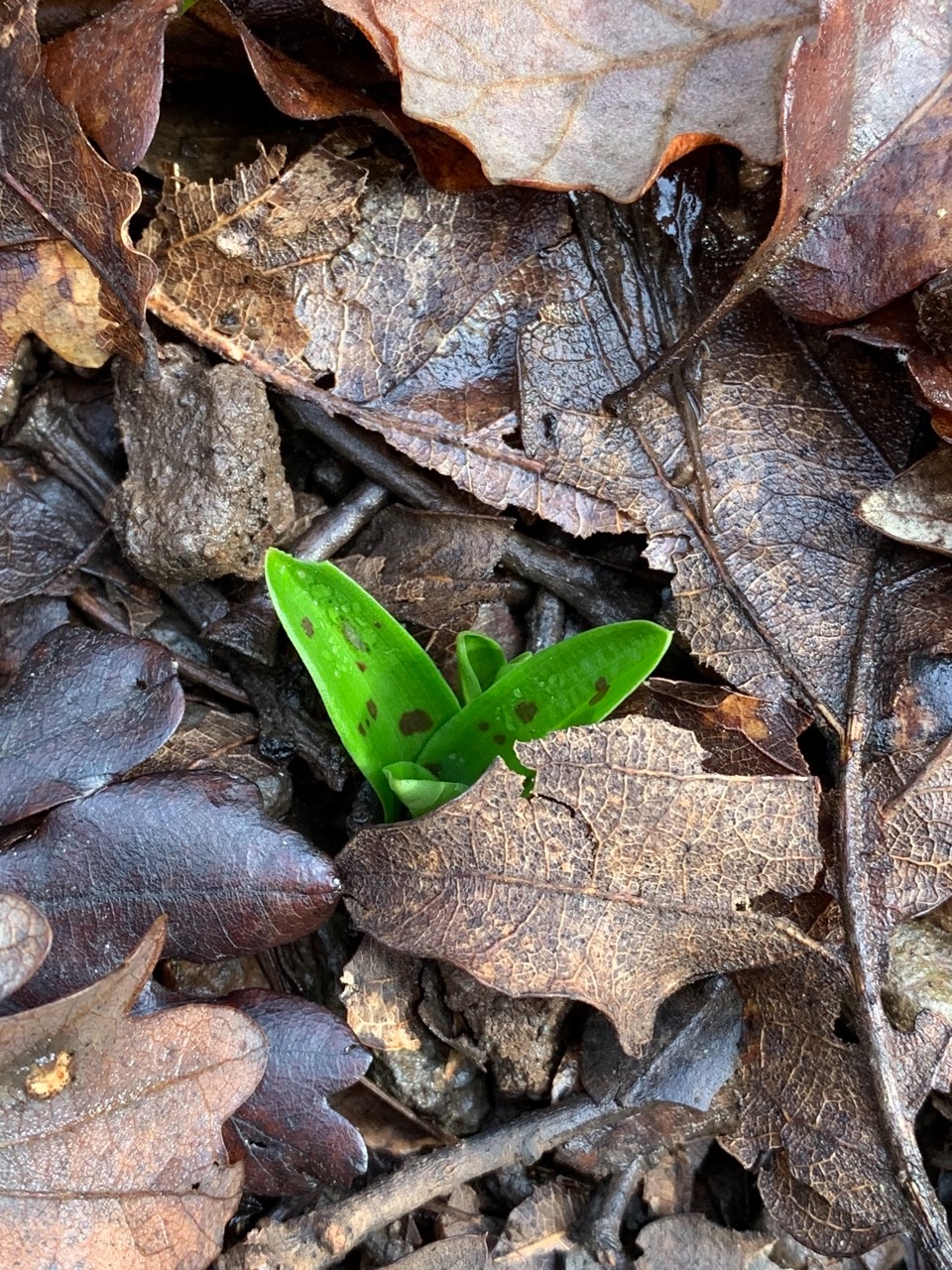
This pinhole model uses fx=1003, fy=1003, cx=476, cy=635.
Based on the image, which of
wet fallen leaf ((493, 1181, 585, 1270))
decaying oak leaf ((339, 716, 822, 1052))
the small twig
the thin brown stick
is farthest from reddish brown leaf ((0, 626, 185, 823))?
the thin brown stick

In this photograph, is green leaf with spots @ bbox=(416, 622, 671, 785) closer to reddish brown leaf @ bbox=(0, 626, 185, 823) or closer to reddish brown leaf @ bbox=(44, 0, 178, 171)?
reddish brown leaf @ bbox=(0, 626, 185, 823)

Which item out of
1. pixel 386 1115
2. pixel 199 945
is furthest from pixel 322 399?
pixel 386 1115

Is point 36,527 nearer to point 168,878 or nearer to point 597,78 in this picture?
point 168,878

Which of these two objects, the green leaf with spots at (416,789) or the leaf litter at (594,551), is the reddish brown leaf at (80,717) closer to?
→ the leaf litter at (594,551)

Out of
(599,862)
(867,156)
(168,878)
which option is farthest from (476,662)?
(867,156)

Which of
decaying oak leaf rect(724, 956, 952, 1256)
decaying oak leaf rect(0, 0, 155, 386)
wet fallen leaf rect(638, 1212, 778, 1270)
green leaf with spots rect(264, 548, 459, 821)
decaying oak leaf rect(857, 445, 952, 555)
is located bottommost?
wet fallen leaf rect(638, 1212, 778, 1270)

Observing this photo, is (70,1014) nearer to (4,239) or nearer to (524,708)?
(524,708)

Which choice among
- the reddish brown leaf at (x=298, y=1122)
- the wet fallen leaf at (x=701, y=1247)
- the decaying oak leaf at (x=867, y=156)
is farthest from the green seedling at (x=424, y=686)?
the wet fallen leaf at (x=701, y=1247)
